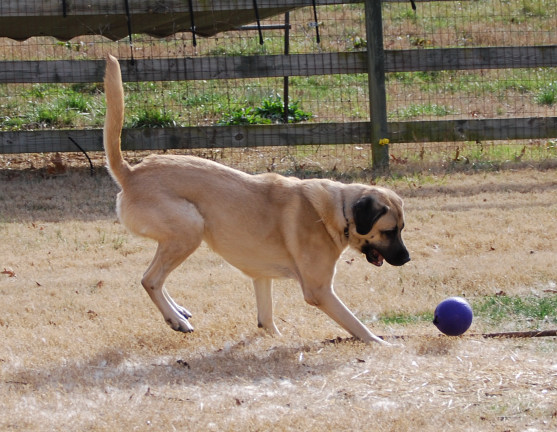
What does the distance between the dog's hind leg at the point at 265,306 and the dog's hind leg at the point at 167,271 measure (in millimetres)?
501

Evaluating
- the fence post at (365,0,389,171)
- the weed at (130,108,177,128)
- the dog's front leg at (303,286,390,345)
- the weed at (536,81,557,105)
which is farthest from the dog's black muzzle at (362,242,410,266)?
the weed at (536,81,557,105)

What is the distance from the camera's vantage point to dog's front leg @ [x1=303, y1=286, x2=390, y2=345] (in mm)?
5285

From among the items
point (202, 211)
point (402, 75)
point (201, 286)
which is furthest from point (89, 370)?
point (402, 75)

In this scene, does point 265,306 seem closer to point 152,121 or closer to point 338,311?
point 338,311

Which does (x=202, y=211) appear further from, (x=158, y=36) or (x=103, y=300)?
(x=158, y=36)

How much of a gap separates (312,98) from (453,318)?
10.0 m

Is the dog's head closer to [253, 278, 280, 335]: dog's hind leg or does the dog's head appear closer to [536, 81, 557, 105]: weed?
[253, 278, 280, 335]: dog's hind leg

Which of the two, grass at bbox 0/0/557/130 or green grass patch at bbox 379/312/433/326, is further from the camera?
grass at bbox 0/0/557/130

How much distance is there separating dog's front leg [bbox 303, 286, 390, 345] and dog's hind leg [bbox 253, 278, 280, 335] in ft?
1.21

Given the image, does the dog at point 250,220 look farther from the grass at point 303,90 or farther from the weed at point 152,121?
the grass at point 303,90

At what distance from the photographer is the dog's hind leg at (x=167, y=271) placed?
5.49 meters

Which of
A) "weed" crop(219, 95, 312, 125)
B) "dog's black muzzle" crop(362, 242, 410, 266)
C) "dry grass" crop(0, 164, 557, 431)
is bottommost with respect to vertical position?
"dry grass" crop(0, 164, 557, 431)

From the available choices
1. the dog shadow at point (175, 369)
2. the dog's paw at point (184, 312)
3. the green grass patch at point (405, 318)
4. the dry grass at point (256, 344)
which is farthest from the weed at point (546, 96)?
the dog shadow at point (175, 369)

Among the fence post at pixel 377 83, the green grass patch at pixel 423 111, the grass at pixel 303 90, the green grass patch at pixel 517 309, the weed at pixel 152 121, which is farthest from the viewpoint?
the green grass patch at pixel 423 111
